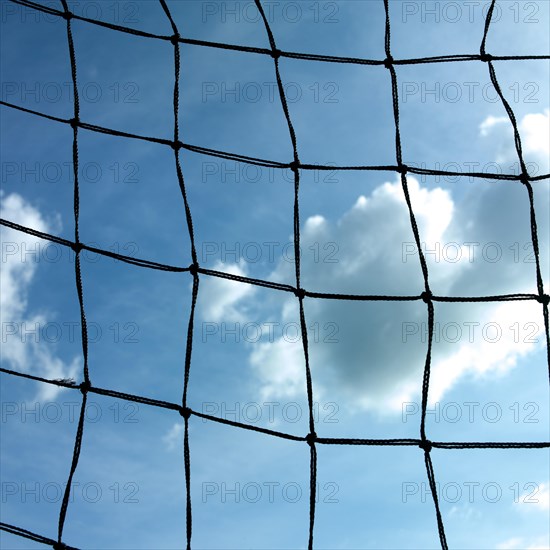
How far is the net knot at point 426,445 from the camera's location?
2.47 m

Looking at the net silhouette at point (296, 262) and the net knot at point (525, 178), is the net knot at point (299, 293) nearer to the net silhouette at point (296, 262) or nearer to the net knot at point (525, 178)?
the net silhouette at point (296, 262)

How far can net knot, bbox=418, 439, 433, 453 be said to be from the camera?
247 centimetres

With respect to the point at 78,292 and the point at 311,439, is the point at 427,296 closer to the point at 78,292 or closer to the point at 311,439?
the point at 311,439

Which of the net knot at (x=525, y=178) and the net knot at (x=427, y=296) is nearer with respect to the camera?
the net knot at (x=427, y=296)

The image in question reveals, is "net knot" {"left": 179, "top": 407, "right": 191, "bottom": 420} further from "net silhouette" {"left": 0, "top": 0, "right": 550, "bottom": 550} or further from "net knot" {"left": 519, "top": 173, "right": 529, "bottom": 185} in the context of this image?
"net knot" {"left": 519, "top": 173, "right": 529, "bottom": 185}

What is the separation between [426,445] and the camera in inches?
97.6

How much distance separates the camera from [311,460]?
97.6 inches

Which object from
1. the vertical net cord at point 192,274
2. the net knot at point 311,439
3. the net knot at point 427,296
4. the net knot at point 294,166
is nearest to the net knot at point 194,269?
the vertical net cord at point 192,274

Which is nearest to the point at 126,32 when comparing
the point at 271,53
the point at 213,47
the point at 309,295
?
the point at 213,47

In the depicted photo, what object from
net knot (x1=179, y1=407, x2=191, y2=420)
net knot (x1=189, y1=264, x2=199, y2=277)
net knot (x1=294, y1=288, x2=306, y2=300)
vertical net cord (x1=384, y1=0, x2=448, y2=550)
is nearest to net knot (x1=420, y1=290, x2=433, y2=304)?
vertical net cord (x1=384, y1=0, x2=448, y2=550)

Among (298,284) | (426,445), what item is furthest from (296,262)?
(426,445)

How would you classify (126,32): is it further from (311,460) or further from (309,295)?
(311,460)

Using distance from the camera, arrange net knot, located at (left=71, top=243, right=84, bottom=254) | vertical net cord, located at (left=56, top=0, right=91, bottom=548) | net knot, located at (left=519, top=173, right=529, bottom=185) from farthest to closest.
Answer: net knot, located at (left=519, top=173, right=529, bottom=185)
net knot, located at (left=71, top=243, right=84, bottom=254)
vertical net cord, located at (left=56, top=0, right=91, bottom=548)

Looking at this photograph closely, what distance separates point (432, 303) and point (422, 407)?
0.45m
